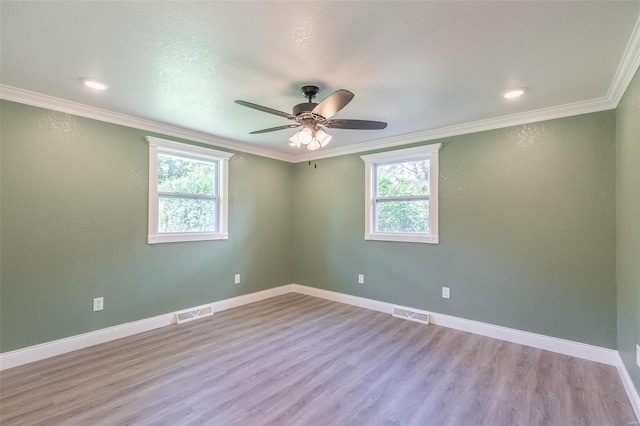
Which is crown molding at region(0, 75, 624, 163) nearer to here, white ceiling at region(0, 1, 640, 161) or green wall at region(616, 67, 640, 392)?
white ceiling at region(0, 1, 640, 161)

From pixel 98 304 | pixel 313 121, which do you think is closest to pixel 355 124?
pixel 313 121

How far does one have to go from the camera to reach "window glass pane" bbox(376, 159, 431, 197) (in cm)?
402

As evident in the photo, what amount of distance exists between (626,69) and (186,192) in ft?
14.7

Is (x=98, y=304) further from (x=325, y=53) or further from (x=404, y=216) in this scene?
(x=404, y=216)

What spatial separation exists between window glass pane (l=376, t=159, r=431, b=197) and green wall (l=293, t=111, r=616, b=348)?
282mm

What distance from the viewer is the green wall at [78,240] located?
2.68 meters

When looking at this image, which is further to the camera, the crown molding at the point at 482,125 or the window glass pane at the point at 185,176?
the window glass pane at the point at 185,176

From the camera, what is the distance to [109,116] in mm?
3205

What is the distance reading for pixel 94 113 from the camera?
10.2ft

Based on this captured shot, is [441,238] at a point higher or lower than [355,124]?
lower

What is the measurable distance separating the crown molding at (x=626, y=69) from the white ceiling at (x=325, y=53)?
0.04ft

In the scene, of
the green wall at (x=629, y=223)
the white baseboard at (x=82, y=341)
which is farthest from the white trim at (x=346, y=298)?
the green wall at (x=629, y=223)

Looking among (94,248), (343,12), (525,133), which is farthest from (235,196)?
(525,133)

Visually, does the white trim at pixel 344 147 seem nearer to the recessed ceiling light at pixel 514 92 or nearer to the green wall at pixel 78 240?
the green wall at pixel 78 240
